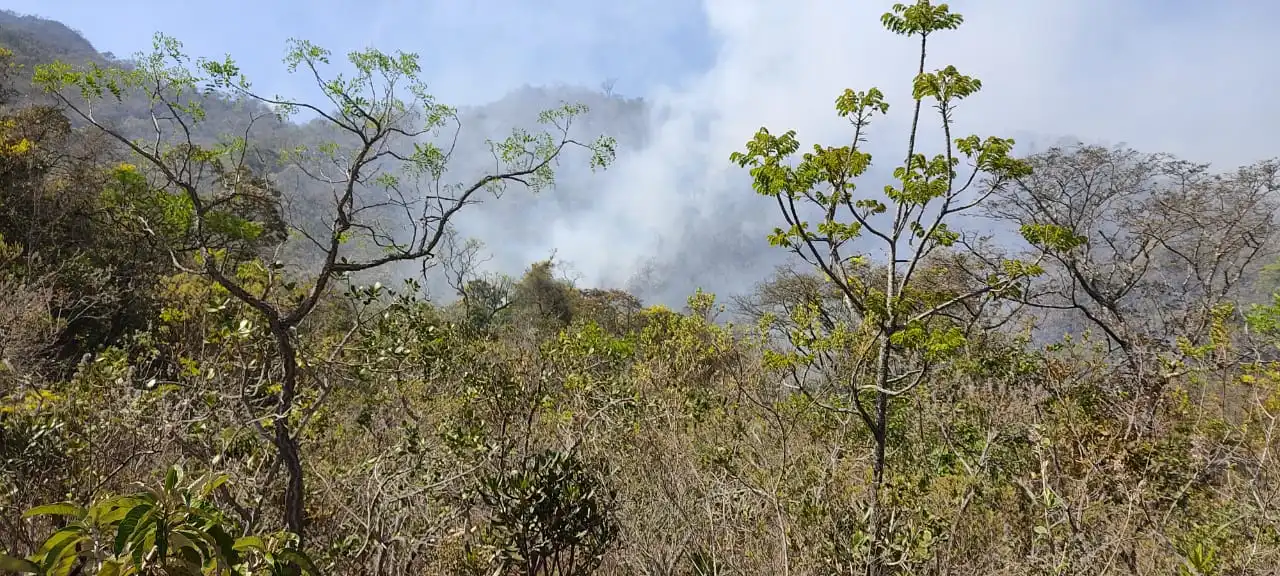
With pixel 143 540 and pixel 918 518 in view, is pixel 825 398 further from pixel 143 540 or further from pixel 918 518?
pixel 143 540

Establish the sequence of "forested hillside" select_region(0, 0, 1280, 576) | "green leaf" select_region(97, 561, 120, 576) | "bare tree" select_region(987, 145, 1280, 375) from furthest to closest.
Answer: "bare tree" select_region(987, 145, 1280, 375)
"forested hillside" select_region(0, 0, 1280, 576)
"green leaf" select_region(97, 561, 120, 576)

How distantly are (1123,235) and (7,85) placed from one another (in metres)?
27.8

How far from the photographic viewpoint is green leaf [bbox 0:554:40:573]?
1.06 meters

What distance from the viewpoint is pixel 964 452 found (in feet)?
21.3

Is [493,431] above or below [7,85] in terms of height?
below

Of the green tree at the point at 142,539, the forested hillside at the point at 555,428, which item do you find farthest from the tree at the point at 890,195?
the green tree at the point at 142,539

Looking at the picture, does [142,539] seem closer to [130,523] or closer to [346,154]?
[130,523]

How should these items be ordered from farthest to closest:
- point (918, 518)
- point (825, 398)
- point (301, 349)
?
point (825, 398) < point (918, 518) < point (301, 349)

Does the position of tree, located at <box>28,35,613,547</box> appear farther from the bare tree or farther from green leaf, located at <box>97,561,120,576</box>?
the bare tree

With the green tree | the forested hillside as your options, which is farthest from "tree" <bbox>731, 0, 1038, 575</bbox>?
the green tree

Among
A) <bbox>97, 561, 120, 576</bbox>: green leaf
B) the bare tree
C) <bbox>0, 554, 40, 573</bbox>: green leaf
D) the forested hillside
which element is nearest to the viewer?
<bbox>0, 554, 40, 573</bbox>: green leaf

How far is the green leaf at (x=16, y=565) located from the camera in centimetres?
106

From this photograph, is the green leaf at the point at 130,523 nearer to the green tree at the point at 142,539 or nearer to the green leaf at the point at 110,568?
the green tree at the point at 142,539

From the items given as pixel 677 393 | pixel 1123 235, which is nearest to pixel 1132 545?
pixel 677 393
